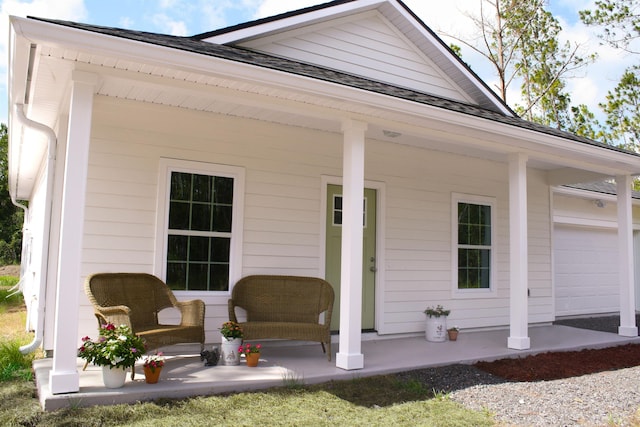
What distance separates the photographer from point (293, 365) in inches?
211

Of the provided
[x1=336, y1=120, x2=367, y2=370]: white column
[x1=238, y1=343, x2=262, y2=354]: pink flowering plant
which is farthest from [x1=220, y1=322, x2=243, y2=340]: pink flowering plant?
[x1=336, y1=120, x2=367, y2=370]: white column

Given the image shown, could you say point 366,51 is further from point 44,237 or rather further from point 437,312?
point 44,237

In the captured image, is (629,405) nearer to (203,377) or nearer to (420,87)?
(203,377)

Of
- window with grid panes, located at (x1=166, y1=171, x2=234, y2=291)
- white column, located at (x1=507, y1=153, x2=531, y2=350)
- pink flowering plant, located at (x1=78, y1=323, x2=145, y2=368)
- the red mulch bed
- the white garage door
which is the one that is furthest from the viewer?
the white garage door

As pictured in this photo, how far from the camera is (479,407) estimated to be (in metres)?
4.37

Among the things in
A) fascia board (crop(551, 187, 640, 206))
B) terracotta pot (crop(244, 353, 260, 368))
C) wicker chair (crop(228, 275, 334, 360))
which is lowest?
terracotta pot (crop(244, 353, 260, 368))

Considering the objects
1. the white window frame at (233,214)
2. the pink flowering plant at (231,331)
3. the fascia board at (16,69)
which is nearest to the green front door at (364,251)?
the white window frame at (233,214)

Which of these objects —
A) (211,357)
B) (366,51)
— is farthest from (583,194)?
(211,357)

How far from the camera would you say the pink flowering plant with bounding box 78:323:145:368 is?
13.6 ft

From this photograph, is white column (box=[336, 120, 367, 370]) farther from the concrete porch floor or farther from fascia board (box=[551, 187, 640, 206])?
fascia board (box=[551, 187, 640, 206])

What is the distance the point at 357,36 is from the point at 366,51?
9.7 inches

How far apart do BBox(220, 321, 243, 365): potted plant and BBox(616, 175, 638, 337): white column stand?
607 cm

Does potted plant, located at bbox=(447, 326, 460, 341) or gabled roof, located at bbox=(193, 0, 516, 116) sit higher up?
gabled roof, located at bbox=(193, 0, 516, 116)

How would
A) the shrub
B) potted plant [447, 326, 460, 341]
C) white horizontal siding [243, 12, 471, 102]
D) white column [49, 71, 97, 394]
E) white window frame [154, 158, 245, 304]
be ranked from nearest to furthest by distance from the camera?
white column [49, 71, 97, 394] → the shrub → white window frame [154, 158, 245, 304] → white horizontal siding [243, 12, 471, 102] → potted plant [447, 326, 460, 341]
